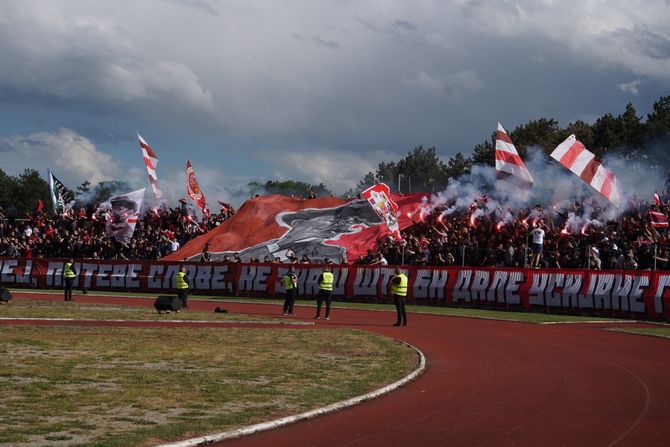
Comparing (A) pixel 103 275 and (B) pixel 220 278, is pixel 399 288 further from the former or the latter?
(A) pixel 103 275

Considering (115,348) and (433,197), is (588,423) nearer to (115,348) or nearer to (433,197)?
(115,348)

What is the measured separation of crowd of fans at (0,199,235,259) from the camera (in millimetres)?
49844

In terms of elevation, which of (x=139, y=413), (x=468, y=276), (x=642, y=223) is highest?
(x=642, y=223)

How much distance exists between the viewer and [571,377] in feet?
52.2

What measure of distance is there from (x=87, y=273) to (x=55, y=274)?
2.11 meters

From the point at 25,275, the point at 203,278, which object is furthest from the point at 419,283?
the point at 25,275

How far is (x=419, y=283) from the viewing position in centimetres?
3722

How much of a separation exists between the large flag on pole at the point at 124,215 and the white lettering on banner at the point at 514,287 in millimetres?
24636

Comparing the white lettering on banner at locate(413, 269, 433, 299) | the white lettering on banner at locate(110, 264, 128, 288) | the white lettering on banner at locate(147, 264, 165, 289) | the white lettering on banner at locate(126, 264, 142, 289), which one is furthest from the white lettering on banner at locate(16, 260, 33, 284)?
the white lettering on banner at locate(413, 269, 433, 299)

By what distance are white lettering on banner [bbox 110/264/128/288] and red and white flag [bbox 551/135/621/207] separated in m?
26.7

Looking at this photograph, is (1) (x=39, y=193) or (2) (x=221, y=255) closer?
(2) (x=221, y=255)

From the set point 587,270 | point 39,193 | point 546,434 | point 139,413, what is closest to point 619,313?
point 587,270

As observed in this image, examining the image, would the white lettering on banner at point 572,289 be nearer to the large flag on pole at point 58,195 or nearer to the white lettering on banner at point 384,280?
the white lettering on banner at point 384,280

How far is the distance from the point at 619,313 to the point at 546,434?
21.6m
